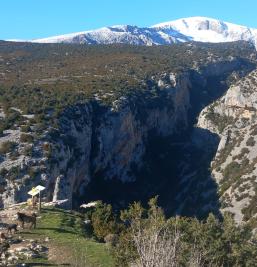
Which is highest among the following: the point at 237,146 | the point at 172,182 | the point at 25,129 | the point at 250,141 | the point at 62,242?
the point at 25,129

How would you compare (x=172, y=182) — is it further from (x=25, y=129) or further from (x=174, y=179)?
(x=25, y=129)

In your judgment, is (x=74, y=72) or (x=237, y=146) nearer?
(x=237, y=146)

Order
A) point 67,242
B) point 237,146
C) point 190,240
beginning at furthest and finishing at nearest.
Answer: point 237,146, point 67,242, point 190,240

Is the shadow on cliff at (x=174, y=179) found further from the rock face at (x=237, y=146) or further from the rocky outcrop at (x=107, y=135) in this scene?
the rock face at (x=237, y=146)

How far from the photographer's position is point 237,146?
74.4 meters

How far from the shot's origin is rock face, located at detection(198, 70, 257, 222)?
5996 centimetres

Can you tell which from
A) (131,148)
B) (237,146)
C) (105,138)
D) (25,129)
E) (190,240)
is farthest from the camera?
→ (237,146)

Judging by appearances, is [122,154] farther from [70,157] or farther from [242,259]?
[242,259]

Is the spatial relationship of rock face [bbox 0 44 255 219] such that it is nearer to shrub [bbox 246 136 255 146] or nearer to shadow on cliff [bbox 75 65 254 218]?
shadow on cliff [bbox 75 65 254 218]

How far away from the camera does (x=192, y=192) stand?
67625 mm

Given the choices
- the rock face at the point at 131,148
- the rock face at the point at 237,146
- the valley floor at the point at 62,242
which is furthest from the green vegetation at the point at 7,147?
the rock face at the point at 237,146

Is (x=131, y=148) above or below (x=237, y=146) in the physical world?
below

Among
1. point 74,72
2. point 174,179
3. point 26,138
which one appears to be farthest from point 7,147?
point 74,72

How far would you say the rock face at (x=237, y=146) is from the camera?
197 ft
